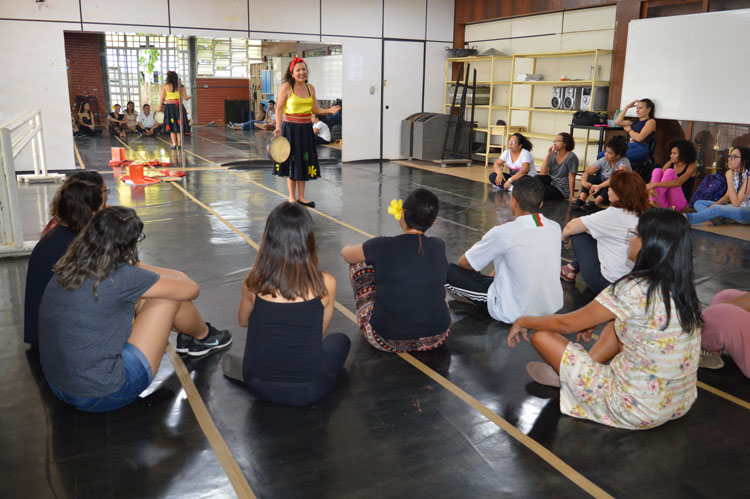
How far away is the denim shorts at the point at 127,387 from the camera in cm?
274

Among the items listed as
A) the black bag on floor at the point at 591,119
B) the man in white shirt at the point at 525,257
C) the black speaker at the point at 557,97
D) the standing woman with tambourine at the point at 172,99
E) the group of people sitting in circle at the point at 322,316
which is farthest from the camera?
the standing woman with tambourine at the point at 172,99

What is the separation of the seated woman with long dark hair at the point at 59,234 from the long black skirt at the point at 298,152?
433cm

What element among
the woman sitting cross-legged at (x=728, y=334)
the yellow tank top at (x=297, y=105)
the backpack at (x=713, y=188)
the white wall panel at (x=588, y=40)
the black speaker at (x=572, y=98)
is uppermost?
the white wall panel at (x=588, y=40)

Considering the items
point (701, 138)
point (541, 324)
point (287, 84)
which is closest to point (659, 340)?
point (541, 324)

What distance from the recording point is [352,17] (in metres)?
12.9

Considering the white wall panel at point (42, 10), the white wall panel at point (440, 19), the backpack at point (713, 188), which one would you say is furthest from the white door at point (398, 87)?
the backpack at point (713, 188)

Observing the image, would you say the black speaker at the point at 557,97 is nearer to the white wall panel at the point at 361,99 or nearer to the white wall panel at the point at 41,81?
the white wall panel at the point at 361,99

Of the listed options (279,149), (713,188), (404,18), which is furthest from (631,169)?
(404,18)

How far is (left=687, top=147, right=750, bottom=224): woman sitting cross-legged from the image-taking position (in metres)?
7.20

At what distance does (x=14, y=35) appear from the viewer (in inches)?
412

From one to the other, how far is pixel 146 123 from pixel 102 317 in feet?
55.0

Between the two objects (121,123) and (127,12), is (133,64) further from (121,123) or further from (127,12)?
(127,12)

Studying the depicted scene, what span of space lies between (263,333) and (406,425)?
Answer: 0.79 meters

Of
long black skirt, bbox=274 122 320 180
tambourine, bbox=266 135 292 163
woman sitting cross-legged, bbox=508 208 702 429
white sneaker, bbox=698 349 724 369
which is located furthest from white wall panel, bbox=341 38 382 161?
woman sitting cross-legged, bbox=508 208 702 429
